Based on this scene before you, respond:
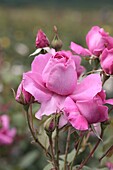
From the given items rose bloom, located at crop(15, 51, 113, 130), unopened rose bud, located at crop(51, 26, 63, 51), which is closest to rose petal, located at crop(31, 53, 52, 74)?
rose bloom, located at crop(15, 51, 113, 130)

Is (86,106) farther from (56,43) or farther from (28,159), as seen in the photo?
(28,159)

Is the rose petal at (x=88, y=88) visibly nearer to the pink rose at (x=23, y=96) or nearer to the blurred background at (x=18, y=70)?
the pink rose at (x=23, y=96)

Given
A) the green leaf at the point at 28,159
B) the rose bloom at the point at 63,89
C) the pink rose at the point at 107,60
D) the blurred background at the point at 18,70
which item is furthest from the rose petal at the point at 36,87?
the green leaf at the point at 28,159

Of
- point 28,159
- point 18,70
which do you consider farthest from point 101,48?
point 18,70

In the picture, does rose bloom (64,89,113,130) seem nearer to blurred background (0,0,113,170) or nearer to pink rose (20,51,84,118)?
pink rose (20,51,84,118)

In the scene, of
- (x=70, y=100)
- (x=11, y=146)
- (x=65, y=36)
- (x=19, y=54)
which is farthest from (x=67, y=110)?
(x=65, y=36)

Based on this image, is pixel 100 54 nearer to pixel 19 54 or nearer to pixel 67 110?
pixel 67 110
